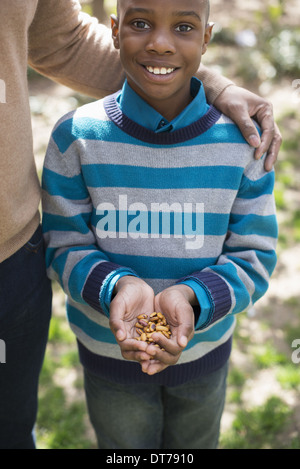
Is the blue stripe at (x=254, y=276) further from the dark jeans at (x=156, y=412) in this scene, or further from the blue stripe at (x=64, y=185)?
the blue stripe at (x=64, y=185)

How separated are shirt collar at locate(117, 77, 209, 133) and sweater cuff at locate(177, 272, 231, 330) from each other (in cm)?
48

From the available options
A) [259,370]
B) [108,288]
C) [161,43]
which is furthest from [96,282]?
[259,370]

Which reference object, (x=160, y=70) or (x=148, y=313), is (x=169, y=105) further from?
(x=148, y=313)

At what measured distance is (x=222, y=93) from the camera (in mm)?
1842

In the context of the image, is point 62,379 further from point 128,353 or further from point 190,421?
point 128,353

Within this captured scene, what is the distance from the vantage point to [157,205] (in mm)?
1718

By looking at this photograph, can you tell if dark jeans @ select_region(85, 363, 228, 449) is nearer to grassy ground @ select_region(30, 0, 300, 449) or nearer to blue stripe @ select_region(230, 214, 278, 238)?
blue stripe @ select_region(230, 214, 278, 238)

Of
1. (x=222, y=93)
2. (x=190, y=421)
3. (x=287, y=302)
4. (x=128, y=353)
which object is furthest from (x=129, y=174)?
(x=287, y=302)

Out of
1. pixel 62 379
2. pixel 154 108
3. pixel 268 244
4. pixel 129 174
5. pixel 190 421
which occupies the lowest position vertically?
pixel 62 379

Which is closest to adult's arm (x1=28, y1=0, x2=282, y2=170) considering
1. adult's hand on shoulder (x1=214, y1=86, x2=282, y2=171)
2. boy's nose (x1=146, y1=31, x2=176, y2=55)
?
adult's hand on shoulder (x1=214, y1=86, x2=282, y2=171)

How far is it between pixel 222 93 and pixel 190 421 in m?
1.23
